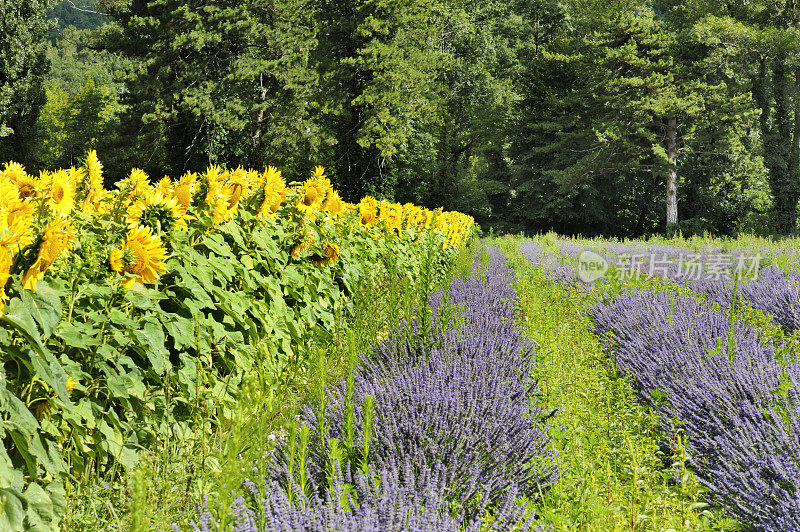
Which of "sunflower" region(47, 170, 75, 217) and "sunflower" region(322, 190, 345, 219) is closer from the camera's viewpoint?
"sunflower" region(47, 170, 75, 217)

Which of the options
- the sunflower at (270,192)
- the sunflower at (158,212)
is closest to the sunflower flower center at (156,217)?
the sunflower at (158,212)

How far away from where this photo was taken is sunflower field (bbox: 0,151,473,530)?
5.27ft

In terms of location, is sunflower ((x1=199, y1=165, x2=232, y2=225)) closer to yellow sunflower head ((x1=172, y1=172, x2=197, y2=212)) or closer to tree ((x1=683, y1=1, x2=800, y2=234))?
yellow sunflower head ((x1=172, y1=172, x2=197, y2=212))

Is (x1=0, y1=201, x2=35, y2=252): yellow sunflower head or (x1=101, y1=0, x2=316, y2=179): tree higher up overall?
(x1=101, y1=0, x2=316, y2=179): tree

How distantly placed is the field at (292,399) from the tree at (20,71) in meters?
23.4

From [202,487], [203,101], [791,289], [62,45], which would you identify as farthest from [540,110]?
[62,45]

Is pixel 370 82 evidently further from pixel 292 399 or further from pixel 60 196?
pixel 60 196

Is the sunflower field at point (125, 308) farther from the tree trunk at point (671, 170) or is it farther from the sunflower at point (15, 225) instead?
the tree trunk at point (671, 170)

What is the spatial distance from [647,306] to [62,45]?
108730 mm

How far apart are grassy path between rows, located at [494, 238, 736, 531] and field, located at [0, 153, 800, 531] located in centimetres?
2

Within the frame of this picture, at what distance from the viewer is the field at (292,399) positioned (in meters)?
1.61

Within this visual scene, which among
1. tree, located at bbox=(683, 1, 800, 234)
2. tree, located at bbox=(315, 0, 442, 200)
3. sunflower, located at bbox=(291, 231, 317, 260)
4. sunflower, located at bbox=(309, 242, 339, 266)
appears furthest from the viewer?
tree, located at bbox=(683, 1, 800, 234)

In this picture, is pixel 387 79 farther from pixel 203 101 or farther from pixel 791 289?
pixel 791 289

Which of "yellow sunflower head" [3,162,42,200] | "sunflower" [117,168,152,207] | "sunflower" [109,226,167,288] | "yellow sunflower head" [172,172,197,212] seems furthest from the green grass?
"yellow sunflower head" [3,162,42,200]
